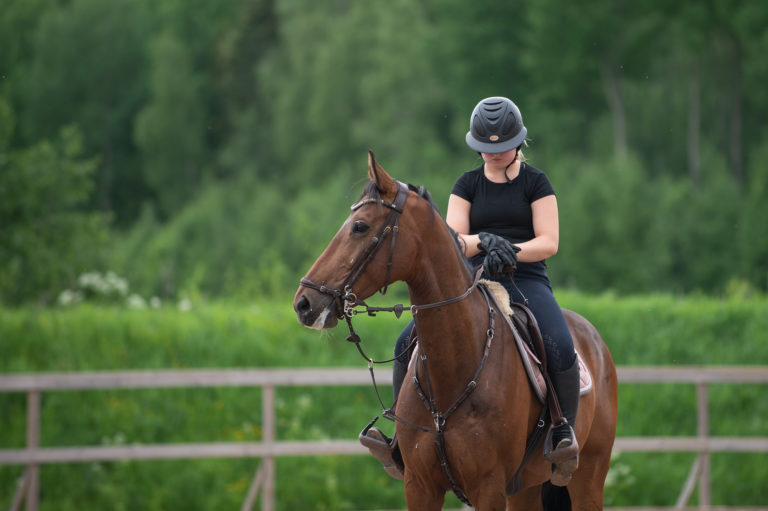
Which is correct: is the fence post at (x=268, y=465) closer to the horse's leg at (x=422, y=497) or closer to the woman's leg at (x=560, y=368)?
the woman's leg at (x=560, y=368)

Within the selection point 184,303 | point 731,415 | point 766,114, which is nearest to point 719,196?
point 766,114

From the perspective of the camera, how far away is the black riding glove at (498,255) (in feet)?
15.1

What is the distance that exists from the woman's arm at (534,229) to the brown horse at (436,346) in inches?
6.9

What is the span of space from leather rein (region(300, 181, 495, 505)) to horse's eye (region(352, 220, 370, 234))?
0.06 meters

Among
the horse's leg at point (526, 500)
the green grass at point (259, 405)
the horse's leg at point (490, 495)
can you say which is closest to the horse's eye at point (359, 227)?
the horse's leg at point (490, 495)

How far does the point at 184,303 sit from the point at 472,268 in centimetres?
A: 876

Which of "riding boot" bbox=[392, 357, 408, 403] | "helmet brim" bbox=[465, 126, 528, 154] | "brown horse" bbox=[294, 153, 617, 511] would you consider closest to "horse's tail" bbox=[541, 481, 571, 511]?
"brown horse" bbox=[294, 153, 617, 511]

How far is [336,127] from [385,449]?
126 feet

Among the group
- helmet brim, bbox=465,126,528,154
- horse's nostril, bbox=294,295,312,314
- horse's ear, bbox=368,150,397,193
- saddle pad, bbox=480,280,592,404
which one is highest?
helmet brim, bbox=465,126,528,154

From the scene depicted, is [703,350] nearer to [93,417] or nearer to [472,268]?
[93,417]

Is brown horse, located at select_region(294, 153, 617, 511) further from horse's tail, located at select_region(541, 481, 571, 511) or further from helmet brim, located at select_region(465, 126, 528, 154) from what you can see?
horse's tail, located at select_region(541, 481, 571, 511)

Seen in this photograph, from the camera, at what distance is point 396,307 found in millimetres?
4328

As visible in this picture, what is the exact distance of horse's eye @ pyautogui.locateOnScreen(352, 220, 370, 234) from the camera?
430cm

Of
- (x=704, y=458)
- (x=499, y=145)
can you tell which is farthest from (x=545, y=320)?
(x=704, y=458)
